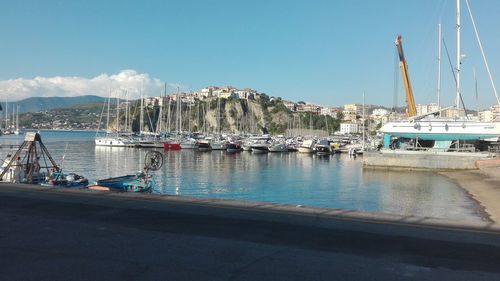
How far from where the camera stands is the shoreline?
24.5m

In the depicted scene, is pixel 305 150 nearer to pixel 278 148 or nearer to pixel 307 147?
pixel 307 147

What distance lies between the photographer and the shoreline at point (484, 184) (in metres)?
24.5

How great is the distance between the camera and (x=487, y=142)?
200ft

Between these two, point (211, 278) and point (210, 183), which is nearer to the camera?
point (211, 278)

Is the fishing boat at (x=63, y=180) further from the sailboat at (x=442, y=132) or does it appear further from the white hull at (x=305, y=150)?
the white hull at (x=305, y=150)

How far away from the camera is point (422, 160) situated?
52.7 m

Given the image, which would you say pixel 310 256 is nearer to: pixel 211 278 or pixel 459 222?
pixel 211 278

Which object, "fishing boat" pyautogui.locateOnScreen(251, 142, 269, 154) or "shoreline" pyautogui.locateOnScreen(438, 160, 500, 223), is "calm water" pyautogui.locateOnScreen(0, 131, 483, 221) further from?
"fishing boat" pyautogui.locateOnScreen(251, 142, 269, 154)

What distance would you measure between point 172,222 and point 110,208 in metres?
Answer: 2.51

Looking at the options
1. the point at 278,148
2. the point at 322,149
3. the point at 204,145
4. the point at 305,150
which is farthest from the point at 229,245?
the point at 204,145

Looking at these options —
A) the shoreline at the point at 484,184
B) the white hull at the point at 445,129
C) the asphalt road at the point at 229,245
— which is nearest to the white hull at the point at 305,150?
the white hull at the point at 445,129

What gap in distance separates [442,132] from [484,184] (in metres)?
22.7

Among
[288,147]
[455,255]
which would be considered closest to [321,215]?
[455,255]

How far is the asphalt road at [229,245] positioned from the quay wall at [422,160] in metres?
44.4
